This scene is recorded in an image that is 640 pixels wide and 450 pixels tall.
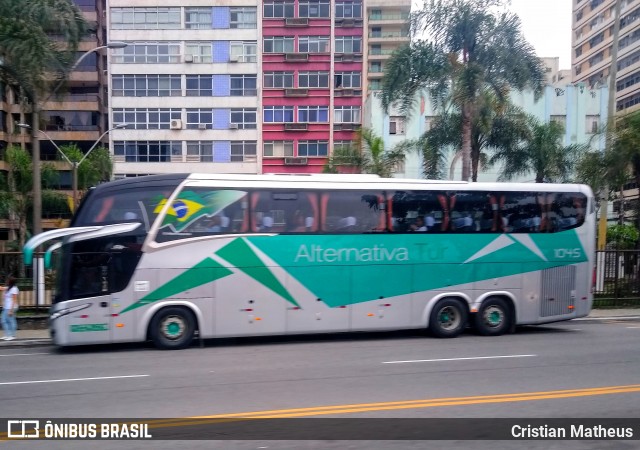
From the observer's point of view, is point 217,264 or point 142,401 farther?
point 217,264

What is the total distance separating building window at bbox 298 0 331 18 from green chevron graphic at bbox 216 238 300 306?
38755mm

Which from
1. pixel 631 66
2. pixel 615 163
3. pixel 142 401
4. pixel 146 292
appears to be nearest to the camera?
pixel 142 401

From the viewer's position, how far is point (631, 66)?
65562 mm

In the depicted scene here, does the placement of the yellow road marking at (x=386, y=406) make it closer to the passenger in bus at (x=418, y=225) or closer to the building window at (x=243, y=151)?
the passenger in bus at (x=418, y=225)

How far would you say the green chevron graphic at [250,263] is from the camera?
1384 centimetres

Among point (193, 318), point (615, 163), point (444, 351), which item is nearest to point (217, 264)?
point (193, 318)

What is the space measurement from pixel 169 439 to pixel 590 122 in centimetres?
4468

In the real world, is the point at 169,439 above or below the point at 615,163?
below

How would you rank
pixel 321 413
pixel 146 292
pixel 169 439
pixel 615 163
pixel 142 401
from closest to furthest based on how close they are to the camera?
pixel 169 439, pixel 321 413, pixel 142 401, pixel 146 292, pixel 615 163

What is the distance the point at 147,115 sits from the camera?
47.4 m

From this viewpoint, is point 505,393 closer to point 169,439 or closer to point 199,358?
point 169,439

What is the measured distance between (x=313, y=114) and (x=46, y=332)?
34752 millimetres

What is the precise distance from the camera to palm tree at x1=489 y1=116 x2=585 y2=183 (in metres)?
27.5

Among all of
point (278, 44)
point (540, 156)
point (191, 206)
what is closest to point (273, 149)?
point (278, 44)
